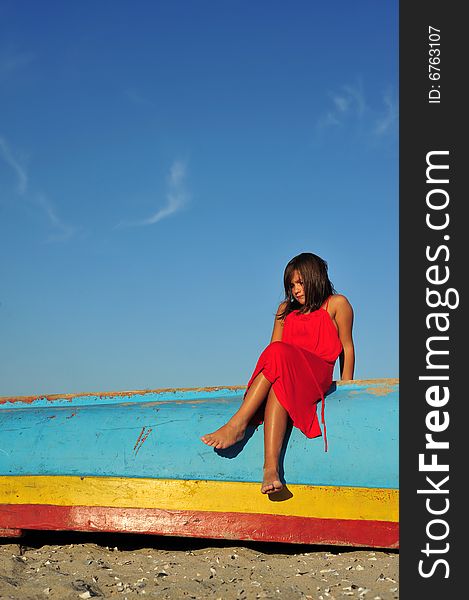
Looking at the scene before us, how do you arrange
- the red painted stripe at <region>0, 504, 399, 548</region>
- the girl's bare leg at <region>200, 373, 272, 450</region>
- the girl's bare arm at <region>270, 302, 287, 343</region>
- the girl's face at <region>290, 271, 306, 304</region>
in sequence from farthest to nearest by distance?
the girl's bare arm at <region>270, 302, 287, 343</region>, the girl's face at <region>290, 271, 306, 304</region>, the girl's bare leg at <region>200, 373, 272, 450</region>, the red painted stripe at <region>0, 504, 399, 548</region>

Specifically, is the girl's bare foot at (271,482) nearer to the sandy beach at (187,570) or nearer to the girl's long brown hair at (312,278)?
the sandy beach at (187,570)

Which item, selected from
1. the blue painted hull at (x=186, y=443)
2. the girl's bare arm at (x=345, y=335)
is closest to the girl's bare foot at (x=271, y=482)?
the blue painted hull at (x=186, y=443)

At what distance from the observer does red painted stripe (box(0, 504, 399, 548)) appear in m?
3.60

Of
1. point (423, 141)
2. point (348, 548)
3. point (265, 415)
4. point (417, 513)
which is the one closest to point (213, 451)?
point (265, 415)

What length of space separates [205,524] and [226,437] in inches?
19.3

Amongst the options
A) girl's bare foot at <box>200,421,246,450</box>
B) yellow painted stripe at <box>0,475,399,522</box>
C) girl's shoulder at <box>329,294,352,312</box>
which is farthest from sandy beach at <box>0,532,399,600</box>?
girl's shoulder at <box>329,294,352,312</box>

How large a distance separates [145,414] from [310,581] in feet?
4.90

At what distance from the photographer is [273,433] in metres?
3.64

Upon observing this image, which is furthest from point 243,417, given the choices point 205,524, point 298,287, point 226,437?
point 298,287

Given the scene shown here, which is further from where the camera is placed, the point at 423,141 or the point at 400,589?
the point at 423,141

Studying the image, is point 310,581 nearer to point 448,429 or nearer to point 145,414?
point 448,429

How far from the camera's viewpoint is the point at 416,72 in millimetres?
3820

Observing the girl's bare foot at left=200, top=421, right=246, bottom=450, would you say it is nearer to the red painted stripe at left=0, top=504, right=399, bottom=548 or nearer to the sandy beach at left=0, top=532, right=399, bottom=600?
the red painted stripe at left=0, top=504, right=399, bottom=548

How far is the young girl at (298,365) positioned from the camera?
3.68 m
